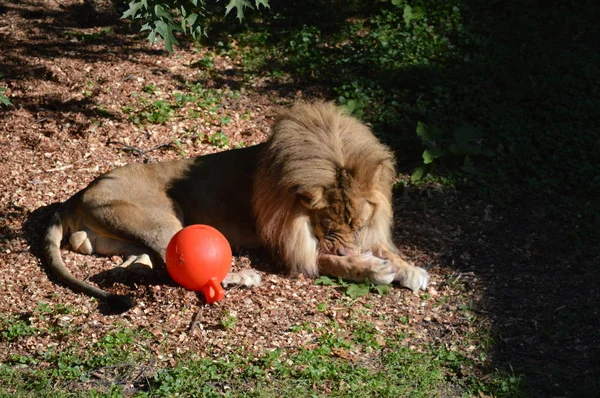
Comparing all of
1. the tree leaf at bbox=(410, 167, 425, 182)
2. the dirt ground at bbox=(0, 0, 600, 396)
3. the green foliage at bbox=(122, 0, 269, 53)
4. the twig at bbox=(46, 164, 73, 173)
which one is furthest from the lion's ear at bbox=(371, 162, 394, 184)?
the twig at bbox=(46, 164, 73, 173)

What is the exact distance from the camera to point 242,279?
6082 millimetres

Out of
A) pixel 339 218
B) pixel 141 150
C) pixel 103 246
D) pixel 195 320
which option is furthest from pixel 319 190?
pixel 141 150

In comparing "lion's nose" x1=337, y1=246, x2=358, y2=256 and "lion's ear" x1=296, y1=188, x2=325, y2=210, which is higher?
"lion's ear" x1=296, y1=188, x2=325, y2=210

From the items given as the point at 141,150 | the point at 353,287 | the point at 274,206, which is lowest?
the point at 141,150

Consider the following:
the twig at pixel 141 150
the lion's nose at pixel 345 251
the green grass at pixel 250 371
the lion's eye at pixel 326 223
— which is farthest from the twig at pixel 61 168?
the lion's nose at pixel 345 251

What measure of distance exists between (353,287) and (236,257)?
3.55 ft

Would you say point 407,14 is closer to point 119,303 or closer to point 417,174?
point 417,174

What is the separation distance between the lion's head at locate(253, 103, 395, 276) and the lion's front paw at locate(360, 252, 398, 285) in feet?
0.57

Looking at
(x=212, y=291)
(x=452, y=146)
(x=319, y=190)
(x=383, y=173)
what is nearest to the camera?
(x=212, y=291)

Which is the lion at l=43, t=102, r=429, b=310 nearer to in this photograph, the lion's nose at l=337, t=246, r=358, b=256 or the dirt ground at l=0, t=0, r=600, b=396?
the lion's nose at l=337, t=246, r=358, b=256

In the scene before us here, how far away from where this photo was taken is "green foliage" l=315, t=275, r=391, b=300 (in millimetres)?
5957

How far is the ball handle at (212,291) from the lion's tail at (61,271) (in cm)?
51

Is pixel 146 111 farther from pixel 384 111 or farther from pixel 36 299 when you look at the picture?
pixel 36 299

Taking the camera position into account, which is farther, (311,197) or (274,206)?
(274,206)
